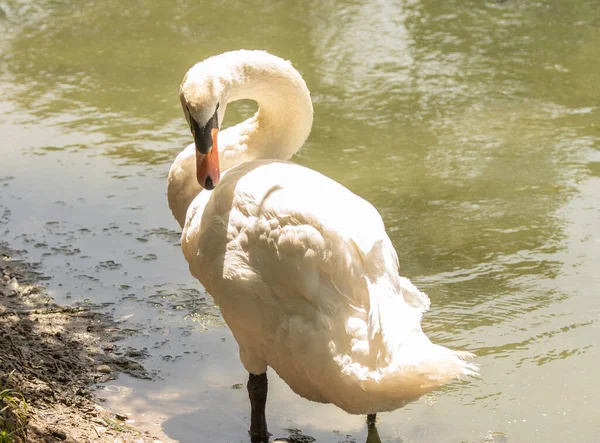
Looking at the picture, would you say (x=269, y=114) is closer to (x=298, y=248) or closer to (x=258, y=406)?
(x=298, y=248)

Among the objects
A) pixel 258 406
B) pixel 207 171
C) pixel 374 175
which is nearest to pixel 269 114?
pixel 207 171

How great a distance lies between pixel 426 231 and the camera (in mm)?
6344

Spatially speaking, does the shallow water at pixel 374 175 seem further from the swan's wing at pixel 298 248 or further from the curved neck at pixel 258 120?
the curved neck at pixel 258 120

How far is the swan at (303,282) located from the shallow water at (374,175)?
2.44ft

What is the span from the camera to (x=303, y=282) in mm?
3826

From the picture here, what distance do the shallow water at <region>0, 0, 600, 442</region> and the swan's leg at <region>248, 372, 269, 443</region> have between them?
11cm

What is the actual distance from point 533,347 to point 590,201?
6.43 feet

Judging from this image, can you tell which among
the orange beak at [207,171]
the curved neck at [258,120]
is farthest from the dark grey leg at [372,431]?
the curved neck at [258,120]

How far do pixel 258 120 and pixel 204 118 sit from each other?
29.9 inches

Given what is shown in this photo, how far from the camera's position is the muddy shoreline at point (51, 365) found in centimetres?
404

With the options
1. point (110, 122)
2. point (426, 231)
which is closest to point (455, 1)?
point (110, 122)

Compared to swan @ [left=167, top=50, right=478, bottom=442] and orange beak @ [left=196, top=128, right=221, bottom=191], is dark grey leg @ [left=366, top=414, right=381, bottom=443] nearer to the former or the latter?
swan @ [left=167, top=50, right=478, bottom=442]

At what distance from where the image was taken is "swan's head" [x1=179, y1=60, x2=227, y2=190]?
4219mm

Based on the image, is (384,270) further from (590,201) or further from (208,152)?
(590,201)
